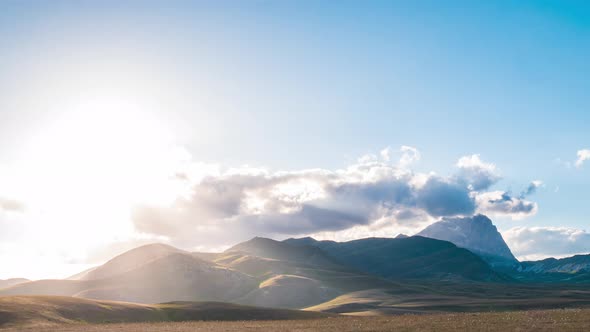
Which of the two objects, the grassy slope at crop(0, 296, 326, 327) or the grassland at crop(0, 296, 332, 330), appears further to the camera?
the grassy slope at crop(0, 296, 326, 327)

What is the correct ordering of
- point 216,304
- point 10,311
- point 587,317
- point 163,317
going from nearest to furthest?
point 587,317 → point 10,311 → point 163,317 → point 216,304

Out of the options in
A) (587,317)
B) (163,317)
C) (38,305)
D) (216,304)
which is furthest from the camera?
(216,304)

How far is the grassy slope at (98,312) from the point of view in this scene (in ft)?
265

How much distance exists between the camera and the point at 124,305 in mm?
105125

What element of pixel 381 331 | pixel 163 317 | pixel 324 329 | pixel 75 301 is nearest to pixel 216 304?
pixel 163 317

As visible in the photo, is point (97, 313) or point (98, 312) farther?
point (98, 312)

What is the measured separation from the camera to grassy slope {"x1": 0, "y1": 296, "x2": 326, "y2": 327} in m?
80.6

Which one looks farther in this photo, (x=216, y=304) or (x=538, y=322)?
(x=216, y=304)

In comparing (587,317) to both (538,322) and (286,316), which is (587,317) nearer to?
(538,322)

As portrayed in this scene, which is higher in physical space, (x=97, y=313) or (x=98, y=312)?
(x=98, y=312)

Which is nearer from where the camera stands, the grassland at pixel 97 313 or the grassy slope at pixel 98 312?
the grassland at pixel 97 313

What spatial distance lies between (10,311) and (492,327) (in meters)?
71.0

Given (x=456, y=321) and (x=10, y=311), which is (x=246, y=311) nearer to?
(x=10, y=311)

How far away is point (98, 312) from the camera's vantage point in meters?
94.4
